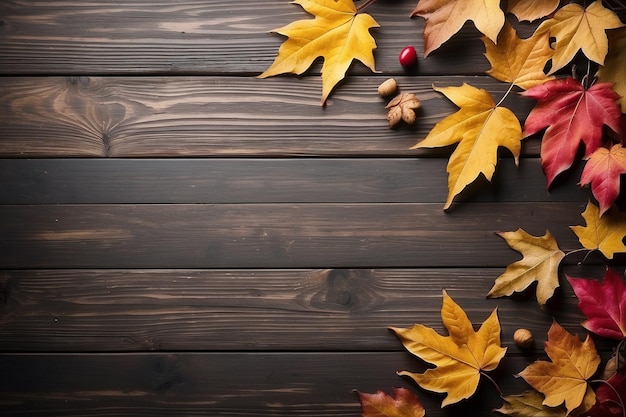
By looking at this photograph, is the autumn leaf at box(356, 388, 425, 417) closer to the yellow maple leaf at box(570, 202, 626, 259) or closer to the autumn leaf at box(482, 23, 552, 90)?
the yellow maple leaf at box(570, 202, 626, 259)

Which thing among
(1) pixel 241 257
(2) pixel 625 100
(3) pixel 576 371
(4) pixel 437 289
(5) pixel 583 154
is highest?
(2) pixel 625 100

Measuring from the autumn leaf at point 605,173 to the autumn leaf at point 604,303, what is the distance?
13 cm

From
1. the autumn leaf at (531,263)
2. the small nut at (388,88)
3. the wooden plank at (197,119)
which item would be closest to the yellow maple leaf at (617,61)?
the wooden plank at (197,119)

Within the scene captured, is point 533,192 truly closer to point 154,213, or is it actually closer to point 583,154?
point 583,154

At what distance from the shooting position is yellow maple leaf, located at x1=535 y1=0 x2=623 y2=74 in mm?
1115

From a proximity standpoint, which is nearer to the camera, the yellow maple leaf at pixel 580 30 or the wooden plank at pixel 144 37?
the yellow maple leaf at pixel 580 30

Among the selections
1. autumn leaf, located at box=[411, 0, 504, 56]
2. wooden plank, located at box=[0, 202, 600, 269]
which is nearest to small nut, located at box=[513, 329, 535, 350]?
wooden plank, located at box=[0, 202, 600, 269]

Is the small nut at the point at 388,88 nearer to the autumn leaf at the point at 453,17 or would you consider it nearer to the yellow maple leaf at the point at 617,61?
the autumn leaf at the point at 453,17

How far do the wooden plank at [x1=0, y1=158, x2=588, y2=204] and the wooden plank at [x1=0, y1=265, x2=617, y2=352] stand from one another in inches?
5.8

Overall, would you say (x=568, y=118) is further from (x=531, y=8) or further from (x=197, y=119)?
(x=197, y=119)

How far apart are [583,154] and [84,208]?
3.28 feet

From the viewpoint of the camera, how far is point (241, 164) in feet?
4.09

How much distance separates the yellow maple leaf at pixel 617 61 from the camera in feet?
3.77

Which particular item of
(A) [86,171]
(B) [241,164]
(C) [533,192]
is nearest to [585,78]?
(C) [533,192]
